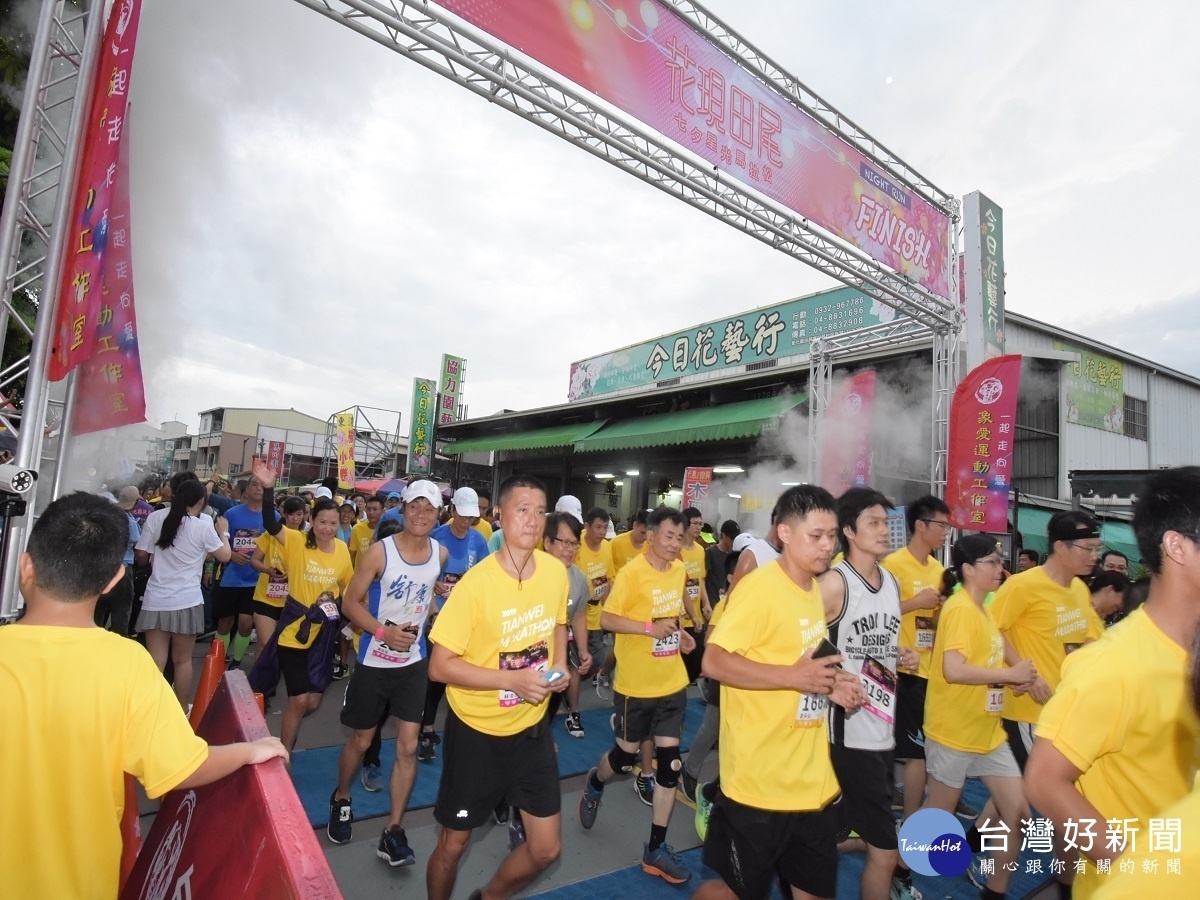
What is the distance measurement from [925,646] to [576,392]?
2204cm

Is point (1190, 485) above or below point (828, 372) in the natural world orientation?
below

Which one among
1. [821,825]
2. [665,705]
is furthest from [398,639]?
[821,825]

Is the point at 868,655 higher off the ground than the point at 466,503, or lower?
lower

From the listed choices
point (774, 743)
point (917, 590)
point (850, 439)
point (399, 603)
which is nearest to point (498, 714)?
point (774, 743)

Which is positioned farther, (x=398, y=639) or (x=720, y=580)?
(x=720, y=580)

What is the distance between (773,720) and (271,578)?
15.4 feet

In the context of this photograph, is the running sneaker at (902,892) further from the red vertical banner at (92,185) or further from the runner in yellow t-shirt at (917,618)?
the red vertical banner at (92,185)

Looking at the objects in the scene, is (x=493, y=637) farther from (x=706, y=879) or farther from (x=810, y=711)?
(x=706, y=879)

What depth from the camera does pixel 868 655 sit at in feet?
9.80

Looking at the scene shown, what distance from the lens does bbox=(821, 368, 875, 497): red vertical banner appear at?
10.2 meters

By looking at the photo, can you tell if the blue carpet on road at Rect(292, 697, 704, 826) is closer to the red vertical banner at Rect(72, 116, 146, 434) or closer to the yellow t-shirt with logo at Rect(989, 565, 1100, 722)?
the red vertical banner at Rect(72, 116, 146, 434)

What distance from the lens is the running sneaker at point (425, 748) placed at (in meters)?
5.03

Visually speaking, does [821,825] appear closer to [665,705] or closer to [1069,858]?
[1069,858]

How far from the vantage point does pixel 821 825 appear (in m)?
2.49
